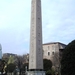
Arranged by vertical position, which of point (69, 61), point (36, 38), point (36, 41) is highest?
point (36, 38)

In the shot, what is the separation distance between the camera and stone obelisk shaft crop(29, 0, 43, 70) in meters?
16.7

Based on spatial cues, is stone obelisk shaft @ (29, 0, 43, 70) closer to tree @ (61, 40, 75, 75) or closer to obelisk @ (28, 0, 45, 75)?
obelisk @ (28, 0, 45, 75)

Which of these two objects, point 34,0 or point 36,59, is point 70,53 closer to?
point 36,59

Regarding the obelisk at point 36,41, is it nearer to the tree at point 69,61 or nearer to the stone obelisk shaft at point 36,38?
the stone obelisk shaft at point 36,38

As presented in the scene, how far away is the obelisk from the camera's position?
16625mm

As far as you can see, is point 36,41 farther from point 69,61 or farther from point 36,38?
point 69,61

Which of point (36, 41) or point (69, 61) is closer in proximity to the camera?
point (69, 61)

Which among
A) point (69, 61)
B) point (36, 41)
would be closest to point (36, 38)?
point (36, 41)

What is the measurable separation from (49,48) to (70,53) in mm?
69456

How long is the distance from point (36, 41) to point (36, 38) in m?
0.23

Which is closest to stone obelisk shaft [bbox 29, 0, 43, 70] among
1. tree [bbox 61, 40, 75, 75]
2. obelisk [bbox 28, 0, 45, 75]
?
obelisk [bbox 28, 0, 45, 75]

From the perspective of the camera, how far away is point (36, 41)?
55.9ft

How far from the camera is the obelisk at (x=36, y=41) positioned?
16.6 m

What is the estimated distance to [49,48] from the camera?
8631cm
